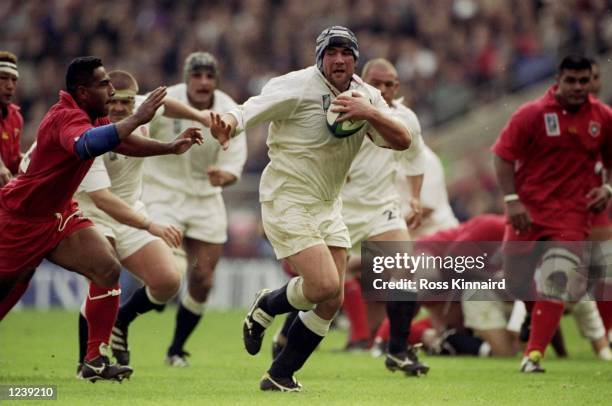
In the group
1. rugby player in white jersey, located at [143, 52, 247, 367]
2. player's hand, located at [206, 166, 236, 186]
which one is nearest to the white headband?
rugby player in white jersey, located at [143, 52, 247, 367]

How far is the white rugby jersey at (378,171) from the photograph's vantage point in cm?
1164

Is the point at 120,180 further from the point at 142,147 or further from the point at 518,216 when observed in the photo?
the point at 518,216

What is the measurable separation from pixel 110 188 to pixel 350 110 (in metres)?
3.15

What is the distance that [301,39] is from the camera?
25.3 m

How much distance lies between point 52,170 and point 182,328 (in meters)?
3.45

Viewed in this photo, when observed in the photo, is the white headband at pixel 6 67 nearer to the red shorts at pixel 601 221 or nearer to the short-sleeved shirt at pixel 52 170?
the short-sleeved shirt at pixel 52 170

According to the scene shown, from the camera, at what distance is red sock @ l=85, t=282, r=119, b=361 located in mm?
9859

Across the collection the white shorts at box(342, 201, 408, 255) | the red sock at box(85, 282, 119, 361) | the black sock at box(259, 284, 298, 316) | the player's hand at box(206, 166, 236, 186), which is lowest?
the red sock at box(85, 282, 119, 361)

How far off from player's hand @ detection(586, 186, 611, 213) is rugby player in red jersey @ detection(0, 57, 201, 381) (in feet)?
13.4

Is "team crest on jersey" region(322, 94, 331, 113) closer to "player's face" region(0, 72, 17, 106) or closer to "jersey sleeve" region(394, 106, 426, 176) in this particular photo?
"jersey sleeve" region(394, 106, 426, 176)

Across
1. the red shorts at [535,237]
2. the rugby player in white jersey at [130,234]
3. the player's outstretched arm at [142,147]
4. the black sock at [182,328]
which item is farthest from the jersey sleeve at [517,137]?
the player's outstretched arm at [142,147]

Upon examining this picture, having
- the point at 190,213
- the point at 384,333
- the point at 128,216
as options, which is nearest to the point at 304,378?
the point at 128,216

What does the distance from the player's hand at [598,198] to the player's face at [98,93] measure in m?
4.51

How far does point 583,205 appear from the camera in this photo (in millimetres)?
11523
